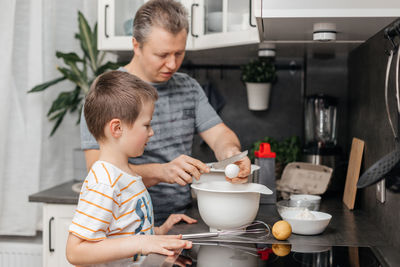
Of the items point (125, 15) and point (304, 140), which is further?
point (304, 140)

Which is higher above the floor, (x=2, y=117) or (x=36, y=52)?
(x=36, y=52)

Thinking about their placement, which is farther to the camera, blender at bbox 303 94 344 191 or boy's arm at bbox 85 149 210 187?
A: blender at bbox 303 94 344 191

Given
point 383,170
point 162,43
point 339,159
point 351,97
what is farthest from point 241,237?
point 351,97

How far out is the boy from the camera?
100 cm

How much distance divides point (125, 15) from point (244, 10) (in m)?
0.60

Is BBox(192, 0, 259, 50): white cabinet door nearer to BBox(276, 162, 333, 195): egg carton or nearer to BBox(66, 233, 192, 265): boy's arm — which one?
BBox(276, 162, 333, 195): egg carton

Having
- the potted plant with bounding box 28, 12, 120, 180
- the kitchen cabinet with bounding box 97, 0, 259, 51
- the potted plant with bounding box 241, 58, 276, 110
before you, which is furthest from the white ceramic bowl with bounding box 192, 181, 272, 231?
the potted plant with bounding box 28, 12, 120, 180

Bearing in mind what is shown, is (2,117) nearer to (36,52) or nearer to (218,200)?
(36,52)

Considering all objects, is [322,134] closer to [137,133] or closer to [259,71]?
[259,71]

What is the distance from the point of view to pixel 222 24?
192cm

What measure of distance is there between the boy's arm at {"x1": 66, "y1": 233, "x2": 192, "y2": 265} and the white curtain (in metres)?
1.61

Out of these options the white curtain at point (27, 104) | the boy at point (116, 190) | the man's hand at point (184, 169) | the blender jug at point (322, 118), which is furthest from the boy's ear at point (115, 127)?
the white curtain at point (27, 104)

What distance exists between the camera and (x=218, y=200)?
1.24 meters

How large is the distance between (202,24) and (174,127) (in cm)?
59
